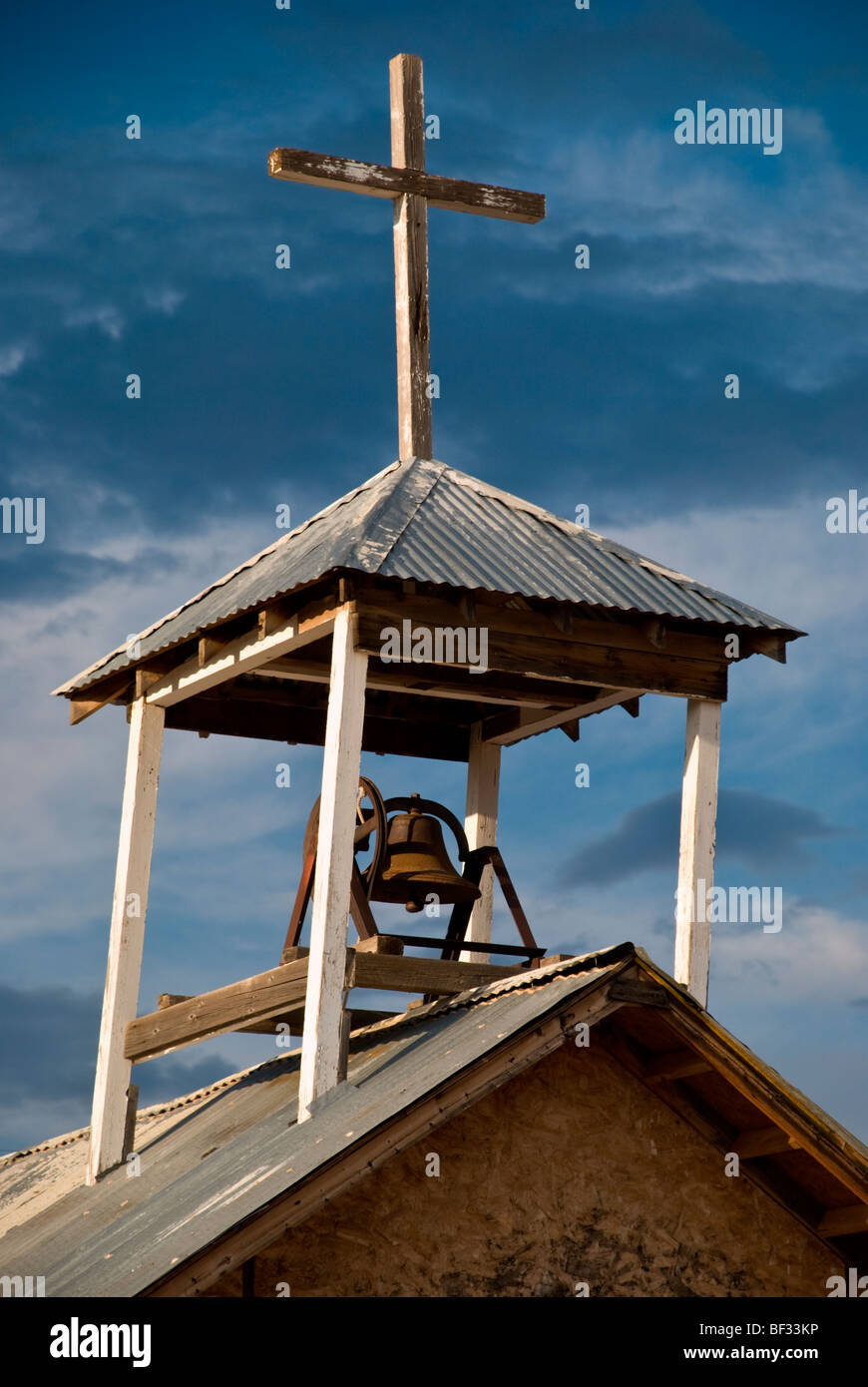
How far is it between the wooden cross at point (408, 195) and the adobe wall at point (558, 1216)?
613 cm

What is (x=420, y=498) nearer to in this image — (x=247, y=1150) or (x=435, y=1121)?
(x=247, y=1150)

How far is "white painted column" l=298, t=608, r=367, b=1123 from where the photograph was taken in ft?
43.9

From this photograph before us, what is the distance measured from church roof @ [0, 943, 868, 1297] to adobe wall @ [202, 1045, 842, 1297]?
22cm

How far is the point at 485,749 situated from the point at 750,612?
3.58 m

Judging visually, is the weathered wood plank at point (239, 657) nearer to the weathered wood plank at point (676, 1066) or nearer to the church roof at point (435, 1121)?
the church roof at point (435, 1121)

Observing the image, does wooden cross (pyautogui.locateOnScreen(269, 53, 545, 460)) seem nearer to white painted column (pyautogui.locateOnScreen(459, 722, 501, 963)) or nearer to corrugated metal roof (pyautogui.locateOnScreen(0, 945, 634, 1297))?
white painted column (pyautogui.locateOnScreen(459, 722, 501, 963))

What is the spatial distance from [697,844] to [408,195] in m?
6.19

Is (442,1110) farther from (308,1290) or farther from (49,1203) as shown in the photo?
(49,1203)

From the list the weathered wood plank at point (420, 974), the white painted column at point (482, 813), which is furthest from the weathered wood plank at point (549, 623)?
the white painted column at point (482, 813)

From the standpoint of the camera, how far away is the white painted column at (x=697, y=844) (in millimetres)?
14648

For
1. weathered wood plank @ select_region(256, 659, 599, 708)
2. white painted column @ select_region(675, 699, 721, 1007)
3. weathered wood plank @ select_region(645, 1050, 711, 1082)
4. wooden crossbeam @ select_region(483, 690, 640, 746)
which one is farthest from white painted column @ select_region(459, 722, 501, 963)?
weathered wood plank @ select_region(645, 1050, 711, 1082)
